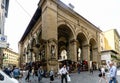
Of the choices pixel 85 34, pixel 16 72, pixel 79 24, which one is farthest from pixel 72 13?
pixel 16 72

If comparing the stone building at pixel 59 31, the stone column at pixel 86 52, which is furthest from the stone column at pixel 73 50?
the stone column at pixel 86 52

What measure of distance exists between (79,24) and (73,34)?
12.4 ft

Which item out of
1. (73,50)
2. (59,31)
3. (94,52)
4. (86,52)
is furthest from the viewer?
(94,52)

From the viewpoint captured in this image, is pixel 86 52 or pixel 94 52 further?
pixel 94 52

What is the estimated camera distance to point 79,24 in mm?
40062

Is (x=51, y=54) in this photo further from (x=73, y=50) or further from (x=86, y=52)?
(x=86, y=52)

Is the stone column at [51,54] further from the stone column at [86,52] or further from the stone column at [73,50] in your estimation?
the stone column at [86,52]

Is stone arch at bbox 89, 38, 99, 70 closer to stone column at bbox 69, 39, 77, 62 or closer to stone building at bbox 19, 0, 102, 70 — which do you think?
stone building at bbox 19, 0, 102, 70

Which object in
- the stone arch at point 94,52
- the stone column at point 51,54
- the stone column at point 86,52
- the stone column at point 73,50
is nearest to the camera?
the stone column at point 51,54

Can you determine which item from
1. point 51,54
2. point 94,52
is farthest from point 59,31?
point 94,52

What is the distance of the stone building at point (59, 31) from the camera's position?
30.5 meters

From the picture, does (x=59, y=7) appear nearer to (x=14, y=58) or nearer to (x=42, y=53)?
(x=42, y=53)

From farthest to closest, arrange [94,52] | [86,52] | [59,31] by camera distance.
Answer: [94,52] < [86,52] < [59,31]

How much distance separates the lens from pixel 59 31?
40125 mm
